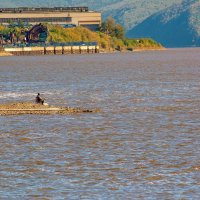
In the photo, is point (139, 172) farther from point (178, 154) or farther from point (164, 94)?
point (164, 94)

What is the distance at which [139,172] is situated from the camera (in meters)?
38.4

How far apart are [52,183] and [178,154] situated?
7499 mm

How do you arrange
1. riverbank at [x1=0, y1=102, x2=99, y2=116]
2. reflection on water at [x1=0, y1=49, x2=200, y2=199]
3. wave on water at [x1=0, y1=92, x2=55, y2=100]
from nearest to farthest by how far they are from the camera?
1. reflection on water at [x1=0, y1=49, x2=200, y2=199]
2. riverbank at [x1=0, y1=102, x2=99, y2=116]
3. wave on water at [x1=0, y1=92, x2=55, y2=100]

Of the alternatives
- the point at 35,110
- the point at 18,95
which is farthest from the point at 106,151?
the point at 18,95

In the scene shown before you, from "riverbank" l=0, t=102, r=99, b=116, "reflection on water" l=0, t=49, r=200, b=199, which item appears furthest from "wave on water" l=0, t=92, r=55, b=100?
"riverbank" l=0, t=102, r=99, b=116

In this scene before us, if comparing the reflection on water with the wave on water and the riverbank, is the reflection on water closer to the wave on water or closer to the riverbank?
the wave on water

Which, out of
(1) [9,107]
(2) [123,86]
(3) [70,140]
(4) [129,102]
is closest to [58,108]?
(1) [9,107]

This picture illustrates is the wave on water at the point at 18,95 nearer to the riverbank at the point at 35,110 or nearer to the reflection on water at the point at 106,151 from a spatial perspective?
the reflection on water at the point at 106,151

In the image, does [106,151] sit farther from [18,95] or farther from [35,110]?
[18,95]

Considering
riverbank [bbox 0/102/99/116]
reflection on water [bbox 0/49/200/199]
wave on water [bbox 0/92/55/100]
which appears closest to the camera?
reflection on water [bbox 0/49/200/199]

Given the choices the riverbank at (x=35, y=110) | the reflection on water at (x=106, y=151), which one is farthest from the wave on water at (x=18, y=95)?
the riverbank at (x=35, y=110)

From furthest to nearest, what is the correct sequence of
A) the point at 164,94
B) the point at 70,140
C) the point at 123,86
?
the point at 123,86 → the point at 164,94 → the point at 70,140

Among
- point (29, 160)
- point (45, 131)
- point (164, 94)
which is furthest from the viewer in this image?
point (164, 94)

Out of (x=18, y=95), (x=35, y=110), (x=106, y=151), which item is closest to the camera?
(x=106, y=151)
